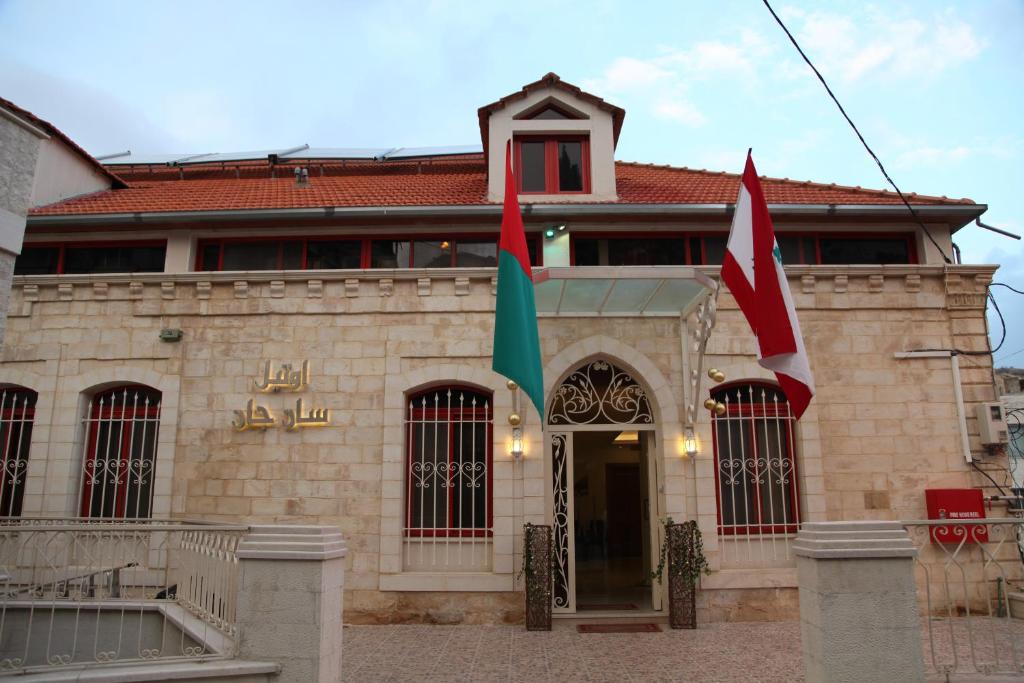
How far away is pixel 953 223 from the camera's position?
10164mm

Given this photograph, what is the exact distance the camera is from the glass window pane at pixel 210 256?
10672 mm

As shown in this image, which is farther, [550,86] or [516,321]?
[550,86]

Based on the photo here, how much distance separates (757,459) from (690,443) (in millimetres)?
1016

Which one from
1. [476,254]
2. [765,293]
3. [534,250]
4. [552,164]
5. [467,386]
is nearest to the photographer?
[765,293]

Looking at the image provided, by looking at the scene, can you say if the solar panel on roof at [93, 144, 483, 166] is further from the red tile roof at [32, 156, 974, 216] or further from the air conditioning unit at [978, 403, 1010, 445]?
the air conditioning unit at [978, 403, 1010, 445]

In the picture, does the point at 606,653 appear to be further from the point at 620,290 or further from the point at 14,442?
the point at 14,442

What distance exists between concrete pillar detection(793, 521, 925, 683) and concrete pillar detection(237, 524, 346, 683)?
352 centimetres

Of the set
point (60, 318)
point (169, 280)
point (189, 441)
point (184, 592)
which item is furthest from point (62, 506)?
point (184, 592)

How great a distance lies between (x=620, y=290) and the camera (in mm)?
8523

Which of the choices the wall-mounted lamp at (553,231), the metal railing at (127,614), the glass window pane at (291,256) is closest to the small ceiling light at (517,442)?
the wall-mounted lamp at (553,231)

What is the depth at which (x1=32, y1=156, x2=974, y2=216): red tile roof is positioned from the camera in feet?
34.4

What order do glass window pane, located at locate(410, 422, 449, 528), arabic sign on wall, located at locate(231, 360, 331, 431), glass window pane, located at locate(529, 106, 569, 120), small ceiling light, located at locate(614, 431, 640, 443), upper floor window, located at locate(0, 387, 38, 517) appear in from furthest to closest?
1. small ceiling light, located at locate(614, 431, 640, 443)
2. glass window pane, located at locate(529, 106, 569, 120)
3. upper floor window, located at locate(0, 387, 38, 517)
4. arabic sign on wall, located at locate(231, 360, 331, 431)
5. glass window pane, located at locate(410, 422, 449, 528)

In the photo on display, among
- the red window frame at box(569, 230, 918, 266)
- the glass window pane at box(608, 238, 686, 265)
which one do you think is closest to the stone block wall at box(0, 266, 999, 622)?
the red window frame at box(569, 230, 918, 266)

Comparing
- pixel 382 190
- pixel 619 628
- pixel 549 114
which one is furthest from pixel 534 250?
pixel 619 628
